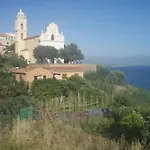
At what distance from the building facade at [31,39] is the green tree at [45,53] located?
2805 mm

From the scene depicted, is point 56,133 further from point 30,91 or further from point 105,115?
point 30,91

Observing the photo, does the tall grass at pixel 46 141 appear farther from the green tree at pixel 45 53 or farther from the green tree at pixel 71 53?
the green tree at pixel 71 53

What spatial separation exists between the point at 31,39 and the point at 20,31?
305 cm

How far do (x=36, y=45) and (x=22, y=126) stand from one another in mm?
43358

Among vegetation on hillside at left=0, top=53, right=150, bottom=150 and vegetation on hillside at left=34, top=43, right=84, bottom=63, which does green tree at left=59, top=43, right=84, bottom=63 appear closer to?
vegetation on hillside at left=34, top=43, right=84, bottom=63

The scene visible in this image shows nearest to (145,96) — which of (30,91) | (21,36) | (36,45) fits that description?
(30,91)

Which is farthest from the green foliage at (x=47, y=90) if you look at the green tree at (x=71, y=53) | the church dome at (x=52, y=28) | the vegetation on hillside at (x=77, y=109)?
the church dome at (x=52, y=28)

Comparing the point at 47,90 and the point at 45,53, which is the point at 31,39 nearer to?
the point at 45,53

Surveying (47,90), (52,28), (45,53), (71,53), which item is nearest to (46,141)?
(47,90)

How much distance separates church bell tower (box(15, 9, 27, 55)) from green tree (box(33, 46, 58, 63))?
7899 millimetres

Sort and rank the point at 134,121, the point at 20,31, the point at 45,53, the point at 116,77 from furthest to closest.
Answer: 1. the point at 20,31
2. the point at 45,53
3. the point at 116,77
4. the point at 134,121

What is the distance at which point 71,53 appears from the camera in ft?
151

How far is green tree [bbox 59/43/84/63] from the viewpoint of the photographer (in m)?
45.2

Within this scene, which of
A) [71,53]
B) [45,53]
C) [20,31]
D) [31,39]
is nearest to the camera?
[45,53]
